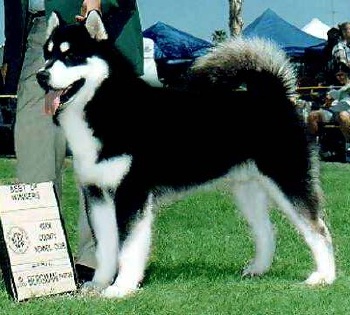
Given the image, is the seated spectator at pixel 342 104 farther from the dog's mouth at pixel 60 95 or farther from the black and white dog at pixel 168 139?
the dog's mouth at pixel 60 95

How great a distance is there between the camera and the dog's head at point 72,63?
13.5ft

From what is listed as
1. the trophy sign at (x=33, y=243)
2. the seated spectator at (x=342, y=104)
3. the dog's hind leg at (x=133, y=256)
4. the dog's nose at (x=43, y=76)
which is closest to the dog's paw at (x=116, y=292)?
the dog's hind leg at (x=133, y=256)

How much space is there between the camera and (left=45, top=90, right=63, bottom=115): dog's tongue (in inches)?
165

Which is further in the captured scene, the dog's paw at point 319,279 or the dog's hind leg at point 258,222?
the dog's hind leg at point 258,222

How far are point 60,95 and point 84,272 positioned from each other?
1276mm

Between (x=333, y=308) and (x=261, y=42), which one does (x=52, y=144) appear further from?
(x=333, y=308)

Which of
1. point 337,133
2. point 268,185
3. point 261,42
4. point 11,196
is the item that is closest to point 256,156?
point 268,185

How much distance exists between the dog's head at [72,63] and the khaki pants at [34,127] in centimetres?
55

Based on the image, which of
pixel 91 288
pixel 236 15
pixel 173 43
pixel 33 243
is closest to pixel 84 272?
pixel 91 288

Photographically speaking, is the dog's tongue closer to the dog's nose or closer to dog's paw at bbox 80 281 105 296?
the dog's nose

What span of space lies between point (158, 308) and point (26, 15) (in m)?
1.87

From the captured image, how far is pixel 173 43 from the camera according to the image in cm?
1841

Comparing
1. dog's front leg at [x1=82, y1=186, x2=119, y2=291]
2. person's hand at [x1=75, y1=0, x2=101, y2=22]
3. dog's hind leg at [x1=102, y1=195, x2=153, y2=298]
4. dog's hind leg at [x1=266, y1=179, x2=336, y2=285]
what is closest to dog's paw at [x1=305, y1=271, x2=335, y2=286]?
dog's hind leg at [x1=266, y1=179, x2=336, y2=285]

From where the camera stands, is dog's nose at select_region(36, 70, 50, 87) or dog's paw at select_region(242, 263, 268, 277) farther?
dog's paw at select_region(242, 263, 268, 277)
